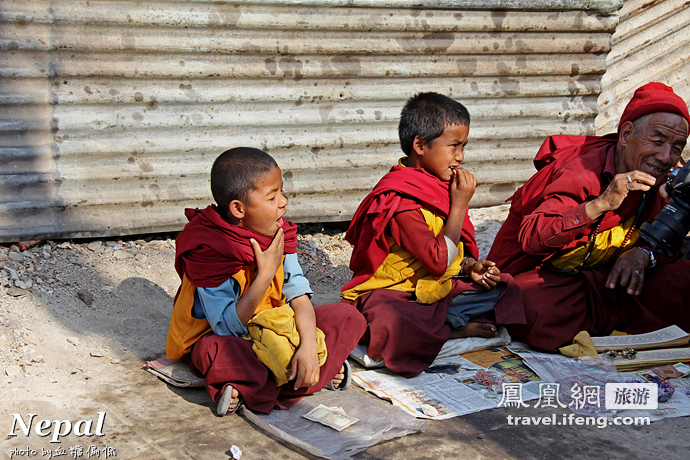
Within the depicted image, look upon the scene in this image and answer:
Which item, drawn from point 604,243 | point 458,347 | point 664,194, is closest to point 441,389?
point 458,347

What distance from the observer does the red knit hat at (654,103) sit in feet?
10.2

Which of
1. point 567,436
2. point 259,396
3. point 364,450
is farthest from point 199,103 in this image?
point 567,436

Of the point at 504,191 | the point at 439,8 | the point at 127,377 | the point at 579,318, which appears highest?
the point at 439,8

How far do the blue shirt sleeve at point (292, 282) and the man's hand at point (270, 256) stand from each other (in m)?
0.14

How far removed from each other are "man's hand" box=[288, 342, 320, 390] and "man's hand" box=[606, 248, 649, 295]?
5.23 ft

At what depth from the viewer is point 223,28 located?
3.97 metres

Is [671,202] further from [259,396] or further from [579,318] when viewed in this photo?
[259,396]

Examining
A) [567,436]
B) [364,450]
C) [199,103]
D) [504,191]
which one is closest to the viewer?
[364,450]

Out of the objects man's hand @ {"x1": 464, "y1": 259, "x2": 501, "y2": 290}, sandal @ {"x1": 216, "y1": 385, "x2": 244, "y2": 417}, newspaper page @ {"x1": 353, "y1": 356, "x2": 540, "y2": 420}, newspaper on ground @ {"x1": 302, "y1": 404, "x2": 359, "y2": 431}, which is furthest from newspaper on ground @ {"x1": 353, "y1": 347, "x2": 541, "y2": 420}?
sandal @ {"x1": 216, "y1": 385, "x2": 244, "y2": 417}

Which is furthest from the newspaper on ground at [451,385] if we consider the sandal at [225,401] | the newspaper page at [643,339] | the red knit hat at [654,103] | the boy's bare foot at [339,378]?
the red knit hat at [654,103]

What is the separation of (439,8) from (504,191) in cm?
150

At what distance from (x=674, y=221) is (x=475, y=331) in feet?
3.52

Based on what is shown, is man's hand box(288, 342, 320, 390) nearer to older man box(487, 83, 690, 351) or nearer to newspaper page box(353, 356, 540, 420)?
newspaper page box(353, 356, 540, 420)

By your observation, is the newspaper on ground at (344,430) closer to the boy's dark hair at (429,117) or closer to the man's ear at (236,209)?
the man's ear at (236,209)
